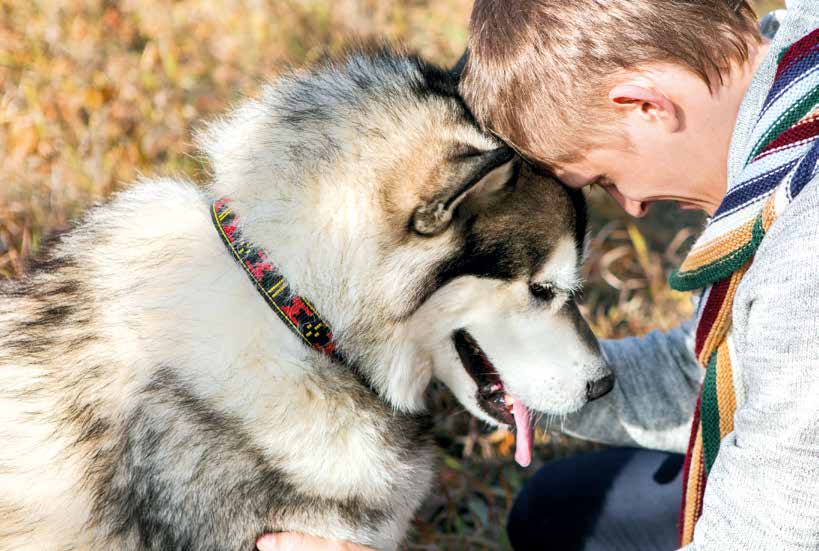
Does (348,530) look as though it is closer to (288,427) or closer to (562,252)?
(288,427)

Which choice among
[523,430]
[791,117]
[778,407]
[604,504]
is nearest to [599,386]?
[523,430]

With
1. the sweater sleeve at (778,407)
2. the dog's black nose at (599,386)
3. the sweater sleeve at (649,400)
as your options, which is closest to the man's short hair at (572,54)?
the sweater sleeve at (778,407)

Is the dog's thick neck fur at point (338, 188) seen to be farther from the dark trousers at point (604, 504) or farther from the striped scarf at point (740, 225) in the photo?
the dark trousers at point (604, 504)

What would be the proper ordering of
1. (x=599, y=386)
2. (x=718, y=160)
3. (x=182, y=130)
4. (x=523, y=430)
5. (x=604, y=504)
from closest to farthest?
(x=718, y=160) → (x=599, y=386) → (x=523, y=430) → (x=604, y=504) → (x=182, y=130)

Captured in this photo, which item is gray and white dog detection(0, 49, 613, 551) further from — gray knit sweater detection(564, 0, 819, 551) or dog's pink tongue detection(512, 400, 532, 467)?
gray knit sweater detection(564, 0, 819, 551)

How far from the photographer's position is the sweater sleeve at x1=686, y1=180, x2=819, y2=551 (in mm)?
1377

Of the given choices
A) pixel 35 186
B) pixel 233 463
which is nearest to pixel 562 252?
pixel 233 463

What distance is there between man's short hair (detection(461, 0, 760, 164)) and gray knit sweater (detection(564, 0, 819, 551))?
5.8 inches

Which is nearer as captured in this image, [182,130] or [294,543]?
[294,543]

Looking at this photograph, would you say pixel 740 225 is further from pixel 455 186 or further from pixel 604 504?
pixel 604 504

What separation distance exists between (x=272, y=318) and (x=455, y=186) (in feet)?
1.73

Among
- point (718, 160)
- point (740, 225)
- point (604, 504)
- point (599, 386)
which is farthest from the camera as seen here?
point (604, 504)

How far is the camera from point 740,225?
1.71m

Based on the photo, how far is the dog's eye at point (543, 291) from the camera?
6.66ft
